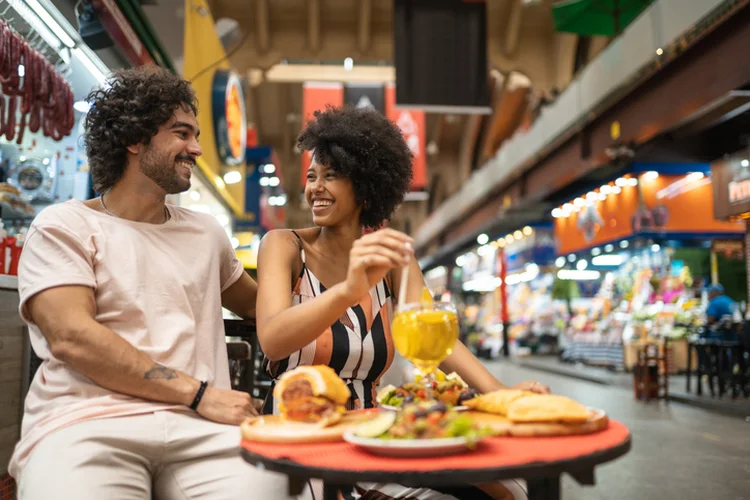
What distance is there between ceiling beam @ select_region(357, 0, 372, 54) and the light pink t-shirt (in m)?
10.2

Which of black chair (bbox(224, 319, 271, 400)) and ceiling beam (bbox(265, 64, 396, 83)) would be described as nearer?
black chair (bbox(224, 319, 271, 400))

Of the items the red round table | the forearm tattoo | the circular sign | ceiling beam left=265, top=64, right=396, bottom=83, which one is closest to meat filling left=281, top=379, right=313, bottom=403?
the red round table

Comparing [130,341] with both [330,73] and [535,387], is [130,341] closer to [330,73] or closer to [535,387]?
[535,387]

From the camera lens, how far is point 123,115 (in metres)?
2.10

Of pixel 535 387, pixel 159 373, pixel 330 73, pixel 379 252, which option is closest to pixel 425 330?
pixel 379 252

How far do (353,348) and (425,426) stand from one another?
0.81m

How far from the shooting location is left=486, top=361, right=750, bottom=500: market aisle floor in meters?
4.33

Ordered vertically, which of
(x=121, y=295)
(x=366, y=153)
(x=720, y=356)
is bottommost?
(x=720, y=356)

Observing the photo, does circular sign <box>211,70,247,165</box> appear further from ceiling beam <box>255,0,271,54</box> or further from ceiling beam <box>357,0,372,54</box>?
ceiling beam <box>357,0,372,54</box>

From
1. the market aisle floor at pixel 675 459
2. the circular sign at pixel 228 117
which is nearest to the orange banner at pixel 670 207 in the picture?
the market aisle floor at pixel 675 459

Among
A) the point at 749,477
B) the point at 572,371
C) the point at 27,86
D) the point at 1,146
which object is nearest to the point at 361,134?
the point at 27,86

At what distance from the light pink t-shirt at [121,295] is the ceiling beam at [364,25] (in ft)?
33.6

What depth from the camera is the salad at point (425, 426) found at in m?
1.18

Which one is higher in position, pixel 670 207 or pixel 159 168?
pixel 670 207
